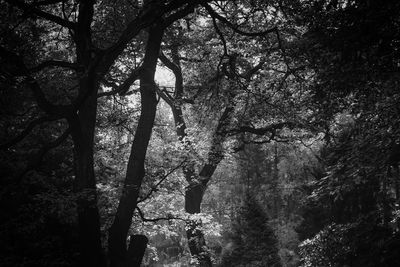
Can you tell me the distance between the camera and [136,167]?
824 cm

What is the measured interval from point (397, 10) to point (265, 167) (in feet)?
143

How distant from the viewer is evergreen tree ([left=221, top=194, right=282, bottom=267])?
19328mm

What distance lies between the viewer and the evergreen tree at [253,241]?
1933 centimetres

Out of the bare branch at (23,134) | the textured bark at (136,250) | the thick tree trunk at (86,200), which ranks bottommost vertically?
the textured bark at (136,250)

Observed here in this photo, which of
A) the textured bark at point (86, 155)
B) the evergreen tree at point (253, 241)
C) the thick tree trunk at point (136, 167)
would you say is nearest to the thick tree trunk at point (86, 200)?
the textured bark at point (86, 155)

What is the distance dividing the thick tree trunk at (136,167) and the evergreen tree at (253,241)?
12756 mm

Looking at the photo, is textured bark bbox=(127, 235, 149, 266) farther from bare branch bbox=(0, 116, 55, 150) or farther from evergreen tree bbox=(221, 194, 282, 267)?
evergreen tree bbox=(221, 194, 282, 267)

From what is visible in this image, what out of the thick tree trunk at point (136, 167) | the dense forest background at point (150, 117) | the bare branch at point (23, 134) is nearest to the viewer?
the dense forest background at point (150, 117)

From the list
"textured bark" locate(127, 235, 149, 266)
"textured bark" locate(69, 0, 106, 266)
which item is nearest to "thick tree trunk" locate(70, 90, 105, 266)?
"textured bark" locate(69, 0, 106, 266)

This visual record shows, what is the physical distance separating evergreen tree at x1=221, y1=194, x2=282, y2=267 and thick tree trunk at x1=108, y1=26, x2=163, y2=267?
1276 cm

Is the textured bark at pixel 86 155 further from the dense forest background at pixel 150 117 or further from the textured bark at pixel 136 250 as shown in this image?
the textured bark at pixel 136 250

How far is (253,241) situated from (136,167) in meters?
13.1

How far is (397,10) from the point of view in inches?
193

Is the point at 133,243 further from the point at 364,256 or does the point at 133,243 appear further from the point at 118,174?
the point at 364,256
